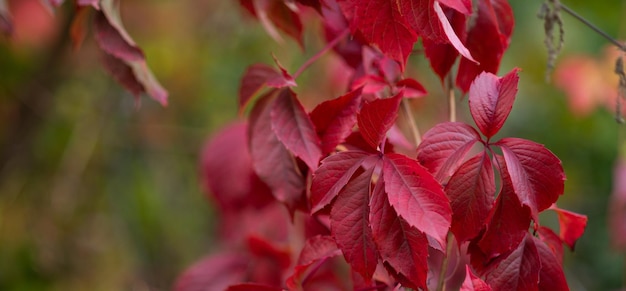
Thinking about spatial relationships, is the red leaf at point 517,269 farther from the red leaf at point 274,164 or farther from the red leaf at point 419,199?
the red leaf at point 274,164

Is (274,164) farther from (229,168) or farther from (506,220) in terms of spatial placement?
(229,168)

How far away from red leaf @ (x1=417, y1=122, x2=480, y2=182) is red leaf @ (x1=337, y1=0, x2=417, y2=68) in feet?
0.28

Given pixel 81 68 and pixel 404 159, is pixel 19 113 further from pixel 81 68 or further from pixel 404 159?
pixel 404 159

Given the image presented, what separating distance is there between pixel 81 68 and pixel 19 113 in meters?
0.43

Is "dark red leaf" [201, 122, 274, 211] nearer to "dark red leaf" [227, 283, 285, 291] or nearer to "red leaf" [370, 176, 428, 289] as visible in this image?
"dark red leaf" [227, 283, 285, 291]

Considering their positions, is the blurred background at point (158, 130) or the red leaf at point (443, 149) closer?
the red leaf at point (443, 149)

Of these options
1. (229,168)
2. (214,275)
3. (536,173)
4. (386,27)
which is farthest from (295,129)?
(229,168)

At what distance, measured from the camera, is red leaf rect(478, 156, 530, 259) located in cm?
72

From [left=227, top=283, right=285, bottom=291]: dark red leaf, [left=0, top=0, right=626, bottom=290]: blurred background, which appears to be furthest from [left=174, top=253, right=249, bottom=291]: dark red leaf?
[left=0, top=0, right=626, bottom=290]: blurred background

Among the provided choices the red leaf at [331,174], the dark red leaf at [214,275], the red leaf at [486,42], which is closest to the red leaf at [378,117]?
the red leaf at [331,174]

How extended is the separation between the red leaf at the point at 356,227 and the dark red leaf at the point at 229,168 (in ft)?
3.01

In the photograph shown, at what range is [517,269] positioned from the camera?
73cm

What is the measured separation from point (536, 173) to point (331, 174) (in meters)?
0.20

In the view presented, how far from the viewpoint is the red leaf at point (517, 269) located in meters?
0.73
